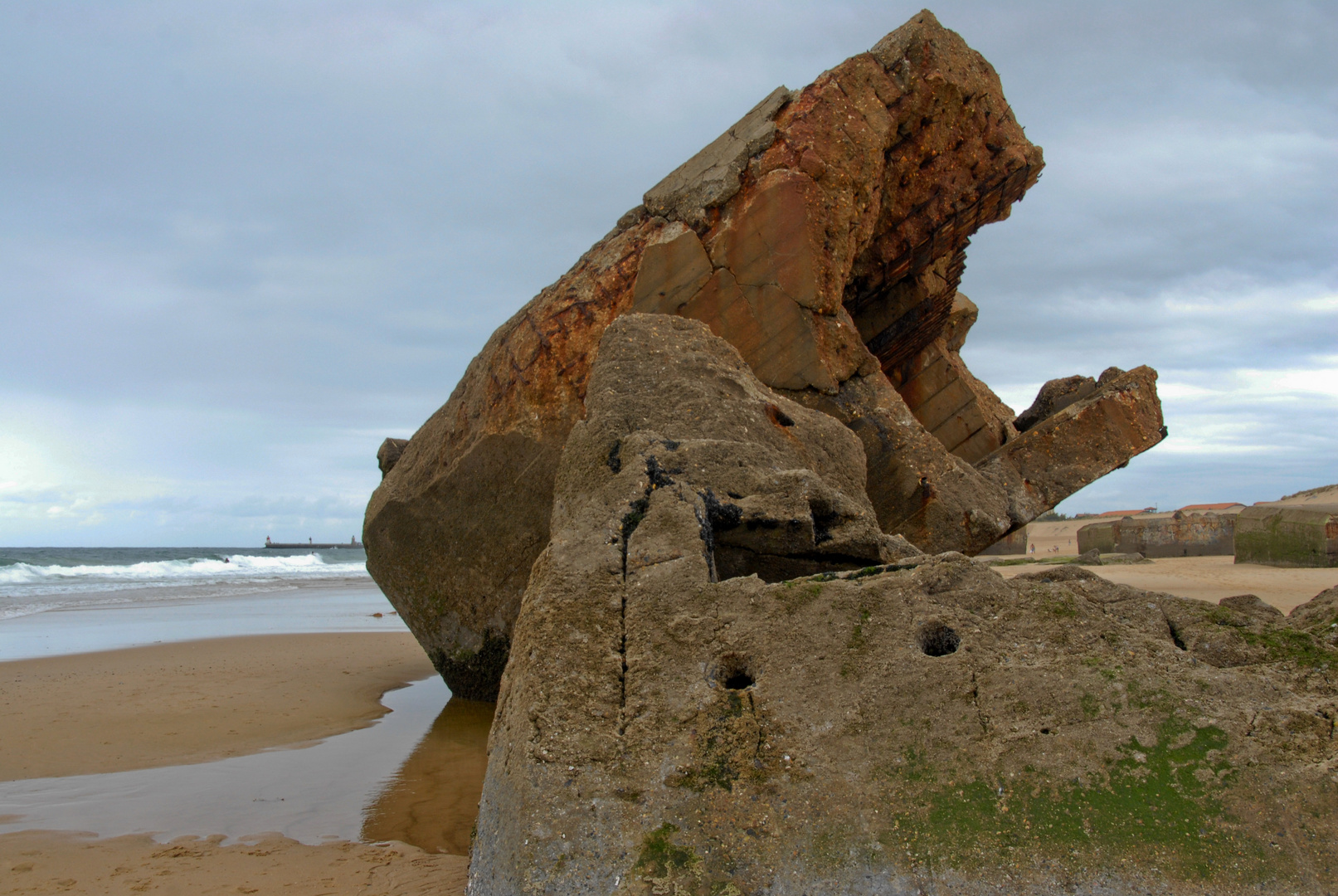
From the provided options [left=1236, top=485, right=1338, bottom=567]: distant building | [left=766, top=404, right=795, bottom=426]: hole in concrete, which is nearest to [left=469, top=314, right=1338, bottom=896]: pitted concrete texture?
[left=766, top=404, right=795, bottom=426]: hole in concrete

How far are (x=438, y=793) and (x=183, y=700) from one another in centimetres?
377

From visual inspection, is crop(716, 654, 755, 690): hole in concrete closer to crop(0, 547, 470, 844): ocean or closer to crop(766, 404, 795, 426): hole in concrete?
crop(766, 404, 795, 426): hole in concrete

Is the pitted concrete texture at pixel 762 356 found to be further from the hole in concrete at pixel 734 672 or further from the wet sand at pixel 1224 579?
the wet sand at pixel 1224 579

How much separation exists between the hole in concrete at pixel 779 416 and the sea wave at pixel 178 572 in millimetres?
28389

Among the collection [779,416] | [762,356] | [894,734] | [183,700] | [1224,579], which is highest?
[762,356]

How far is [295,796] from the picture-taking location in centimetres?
502

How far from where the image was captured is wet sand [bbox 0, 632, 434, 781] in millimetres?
6016

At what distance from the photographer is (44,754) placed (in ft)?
19.5

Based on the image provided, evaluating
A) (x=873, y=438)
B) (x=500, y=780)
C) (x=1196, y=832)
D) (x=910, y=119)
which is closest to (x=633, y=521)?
(x=500, y=780)

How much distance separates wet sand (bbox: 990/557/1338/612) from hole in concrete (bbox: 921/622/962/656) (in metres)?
8.26

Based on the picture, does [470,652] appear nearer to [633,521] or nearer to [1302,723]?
[633,521]

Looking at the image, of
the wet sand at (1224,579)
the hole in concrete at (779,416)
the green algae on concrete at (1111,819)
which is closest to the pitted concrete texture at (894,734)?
the green algae on concrete at (1111,819)

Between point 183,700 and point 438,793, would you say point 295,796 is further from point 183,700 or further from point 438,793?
point 183,700

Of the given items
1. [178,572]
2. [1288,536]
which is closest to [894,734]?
[1288,536]
